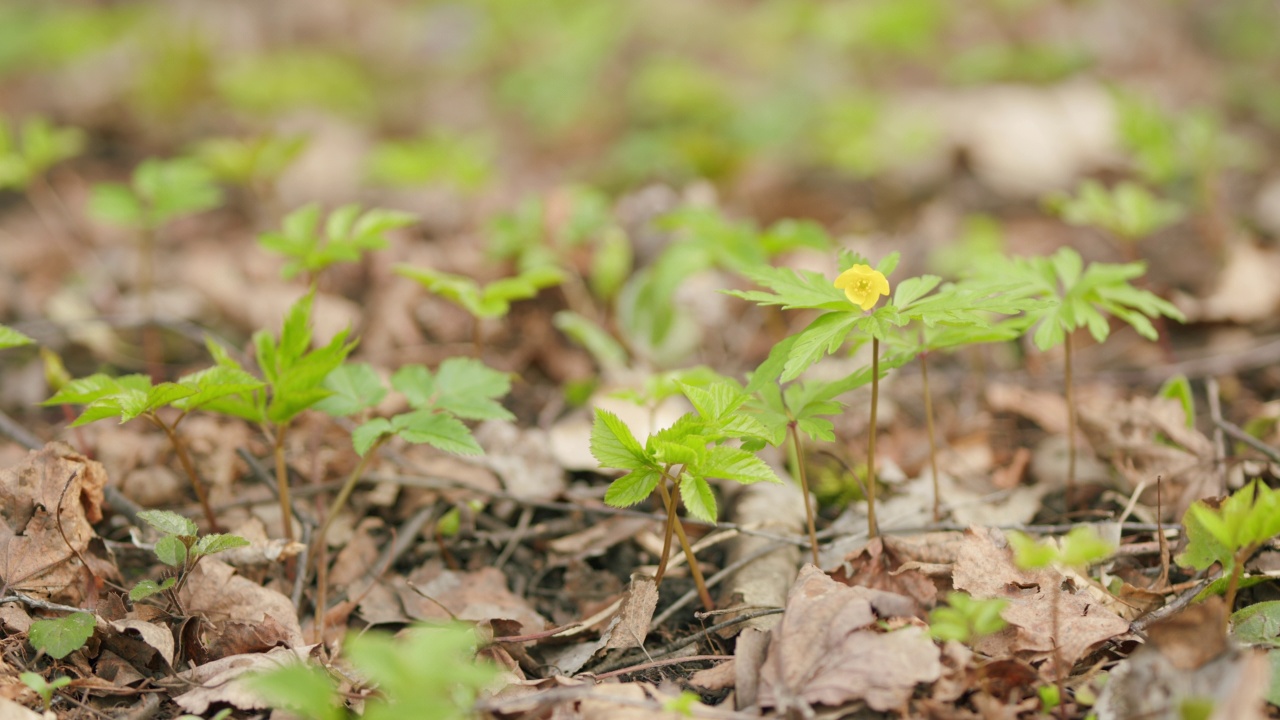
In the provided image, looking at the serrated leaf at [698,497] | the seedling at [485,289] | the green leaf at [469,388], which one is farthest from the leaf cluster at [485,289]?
the serrated leaf at [698,497]

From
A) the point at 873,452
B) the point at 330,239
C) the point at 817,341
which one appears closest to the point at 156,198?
the point at 330,239

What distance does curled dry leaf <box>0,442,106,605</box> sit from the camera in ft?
6.06

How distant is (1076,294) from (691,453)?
1014 mm

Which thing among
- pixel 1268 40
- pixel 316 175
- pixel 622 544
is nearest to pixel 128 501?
pixel 622 544

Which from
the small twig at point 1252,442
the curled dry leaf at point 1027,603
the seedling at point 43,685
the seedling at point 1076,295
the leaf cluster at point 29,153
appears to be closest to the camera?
the seedling at point 43,685

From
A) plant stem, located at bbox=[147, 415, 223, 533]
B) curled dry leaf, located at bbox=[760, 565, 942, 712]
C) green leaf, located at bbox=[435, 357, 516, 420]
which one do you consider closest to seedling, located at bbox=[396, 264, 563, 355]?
green leaf, located at bbox=[435, 357, 516, 420]

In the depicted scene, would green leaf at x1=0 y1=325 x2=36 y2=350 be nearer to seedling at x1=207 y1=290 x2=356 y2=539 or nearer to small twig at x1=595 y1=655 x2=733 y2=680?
seedling at x1=207 y1=290 x2=356 y2=539

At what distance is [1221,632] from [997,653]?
39 centimetres

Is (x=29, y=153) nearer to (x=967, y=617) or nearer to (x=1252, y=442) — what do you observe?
(x=967, y=617)

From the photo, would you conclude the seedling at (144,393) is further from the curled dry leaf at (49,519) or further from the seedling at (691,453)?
the seedling at (691,453)

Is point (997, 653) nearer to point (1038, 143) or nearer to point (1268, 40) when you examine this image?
point (1038, 143)

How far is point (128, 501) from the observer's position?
7.14ft

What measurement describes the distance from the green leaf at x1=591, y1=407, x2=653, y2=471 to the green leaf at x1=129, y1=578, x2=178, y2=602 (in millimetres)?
928

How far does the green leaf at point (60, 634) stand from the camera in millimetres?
1688
